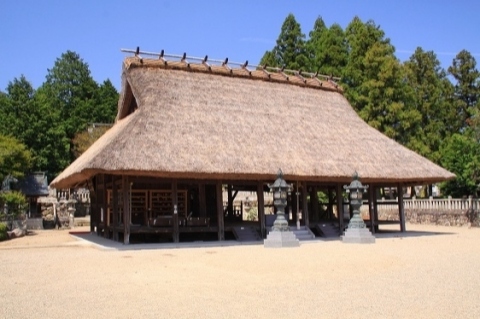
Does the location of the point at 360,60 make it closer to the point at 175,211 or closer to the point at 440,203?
the point at 440,203

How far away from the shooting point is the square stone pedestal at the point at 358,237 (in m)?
17.7

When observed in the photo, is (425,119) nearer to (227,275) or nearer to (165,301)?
(227,275)

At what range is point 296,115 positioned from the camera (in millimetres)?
22312

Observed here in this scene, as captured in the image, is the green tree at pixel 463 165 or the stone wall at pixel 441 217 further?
the green tree at pixel 463 165

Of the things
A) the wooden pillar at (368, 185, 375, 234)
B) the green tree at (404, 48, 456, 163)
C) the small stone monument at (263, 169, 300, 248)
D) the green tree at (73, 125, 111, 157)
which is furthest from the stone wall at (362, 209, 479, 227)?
the green tree at (73, 125, 111, 157)

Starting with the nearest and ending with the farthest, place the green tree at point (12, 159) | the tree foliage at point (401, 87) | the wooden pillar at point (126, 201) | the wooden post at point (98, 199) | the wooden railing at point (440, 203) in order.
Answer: the wooden pillar at point (126, 201) → the wooden post at point (98, 199) → the wooden railing at point (440, 203) → the green tree at point (12, 159) → the tree foliage at point (401, 87)

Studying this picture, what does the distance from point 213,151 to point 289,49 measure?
2582cm

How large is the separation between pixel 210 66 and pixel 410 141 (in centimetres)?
1746

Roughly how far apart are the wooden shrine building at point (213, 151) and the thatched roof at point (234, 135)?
5 centimetres

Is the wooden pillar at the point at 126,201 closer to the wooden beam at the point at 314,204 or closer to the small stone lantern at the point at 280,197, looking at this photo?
the small stone lantern at the point at 280,197

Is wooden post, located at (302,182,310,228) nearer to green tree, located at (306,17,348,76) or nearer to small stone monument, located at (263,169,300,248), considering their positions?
small stone monument, located at (263,169,300,248)

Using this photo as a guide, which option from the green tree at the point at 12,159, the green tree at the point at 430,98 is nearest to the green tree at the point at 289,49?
the green tree at the point at 430,98

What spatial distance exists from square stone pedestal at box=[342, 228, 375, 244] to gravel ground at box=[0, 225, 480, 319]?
329 centimetres

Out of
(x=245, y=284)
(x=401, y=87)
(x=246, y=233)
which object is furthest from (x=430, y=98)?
(x=245, y=284)
